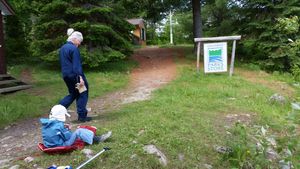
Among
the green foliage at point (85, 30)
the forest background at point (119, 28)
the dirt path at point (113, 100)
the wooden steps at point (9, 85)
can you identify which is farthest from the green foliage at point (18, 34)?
the wooden steps at point (9, 85)

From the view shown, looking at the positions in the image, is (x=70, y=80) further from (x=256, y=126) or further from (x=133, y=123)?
(x=256, y=126)

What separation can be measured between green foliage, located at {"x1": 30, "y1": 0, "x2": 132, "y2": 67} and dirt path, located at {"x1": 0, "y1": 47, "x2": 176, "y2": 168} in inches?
59.5

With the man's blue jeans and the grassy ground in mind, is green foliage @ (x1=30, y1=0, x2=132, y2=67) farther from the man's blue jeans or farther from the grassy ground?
the man's blue jeans

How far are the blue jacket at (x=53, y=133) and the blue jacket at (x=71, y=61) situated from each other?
1781 mm

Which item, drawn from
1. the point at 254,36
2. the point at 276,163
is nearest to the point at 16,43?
the point at 254,36

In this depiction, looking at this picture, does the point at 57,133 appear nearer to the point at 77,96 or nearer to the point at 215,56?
the point at 77,96

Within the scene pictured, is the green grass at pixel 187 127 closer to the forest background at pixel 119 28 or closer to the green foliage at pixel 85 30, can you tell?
the forest background at pixel 119 28

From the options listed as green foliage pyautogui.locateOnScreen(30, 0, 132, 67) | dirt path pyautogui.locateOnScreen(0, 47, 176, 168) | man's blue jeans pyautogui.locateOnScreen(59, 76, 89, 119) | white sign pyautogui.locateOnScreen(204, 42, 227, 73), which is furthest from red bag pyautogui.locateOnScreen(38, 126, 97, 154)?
green foliage pyautogui.locateOnScreen(30, 0, 132, 67)

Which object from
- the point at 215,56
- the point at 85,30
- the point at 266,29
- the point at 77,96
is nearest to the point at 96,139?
the point at 77,96

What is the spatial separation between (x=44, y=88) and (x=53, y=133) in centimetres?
718

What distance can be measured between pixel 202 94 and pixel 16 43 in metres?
14.3

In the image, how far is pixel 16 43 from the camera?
845 inches

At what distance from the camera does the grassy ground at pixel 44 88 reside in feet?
29.7

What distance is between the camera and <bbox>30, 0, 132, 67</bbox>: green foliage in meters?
15.2
